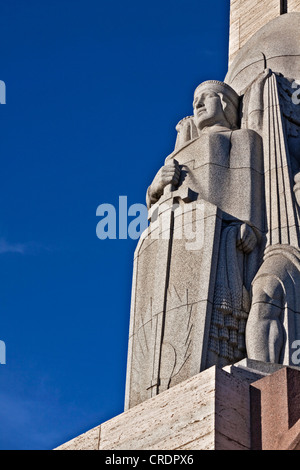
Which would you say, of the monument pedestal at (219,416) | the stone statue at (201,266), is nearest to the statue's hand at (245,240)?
the stone statue at (201,266)

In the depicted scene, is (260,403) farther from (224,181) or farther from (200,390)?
(224,181)

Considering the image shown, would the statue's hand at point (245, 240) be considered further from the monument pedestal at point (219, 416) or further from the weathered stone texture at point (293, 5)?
the weathered stone texture at point (293, 5)

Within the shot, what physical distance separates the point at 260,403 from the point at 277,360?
61.3 inches

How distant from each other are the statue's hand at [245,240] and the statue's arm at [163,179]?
3.93 ft

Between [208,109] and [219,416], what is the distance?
549 centimetres

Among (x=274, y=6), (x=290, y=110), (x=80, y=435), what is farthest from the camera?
(x=274, y=6)

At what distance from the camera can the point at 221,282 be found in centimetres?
1049

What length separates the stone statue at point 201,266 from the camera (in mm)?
10133

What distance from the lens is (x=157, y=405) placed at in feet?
28.7

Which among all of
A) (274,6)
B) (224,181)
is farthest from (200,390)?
(274,6)

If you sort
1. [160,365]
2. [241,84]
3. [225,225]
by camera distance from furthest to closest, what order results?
[241,84], [225,225], [160,365]

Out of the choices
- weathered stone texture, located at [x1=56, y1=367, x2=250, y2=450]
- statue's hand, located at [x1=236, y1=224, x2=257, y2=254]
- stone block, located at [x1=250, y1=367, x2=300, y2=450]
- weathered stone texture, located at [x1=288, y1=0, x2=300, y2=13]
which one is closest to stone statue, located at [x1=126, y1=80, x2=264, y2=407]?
statue's hand, located at [x1=236, y1=224, x2=257, y2=254]

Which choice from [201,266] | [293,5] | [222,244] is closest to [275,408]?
[201,266]

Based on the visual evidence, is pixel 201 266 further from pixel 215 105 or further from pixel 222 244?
pixel 215 105
